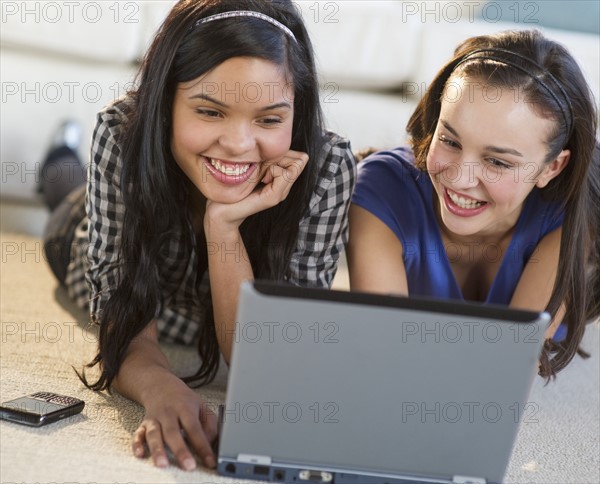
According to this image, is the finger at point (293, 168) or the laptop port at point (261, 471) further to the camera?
the finger at point (293, 168)

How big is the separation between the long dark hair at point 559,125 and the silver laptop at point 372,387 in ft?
1.88

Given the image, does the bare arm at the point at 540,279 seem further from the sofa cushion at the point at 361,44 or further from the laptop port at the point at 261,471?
the sofa cushion at the point at 361,44

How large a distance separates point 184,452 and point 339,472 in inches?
7.6

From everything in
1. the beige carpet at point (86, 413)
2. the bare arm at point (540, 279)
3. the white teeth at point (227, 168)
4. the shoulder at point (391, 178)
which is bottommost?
the beige carpet at point (86, 413)

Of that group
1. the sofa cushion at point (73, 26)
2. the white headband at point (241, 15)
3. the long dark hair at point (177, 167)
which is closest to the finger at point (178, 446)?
the long dark hair at point (177, 167)

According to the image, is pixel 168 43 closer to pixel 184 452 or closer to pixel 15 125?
pixel 184 452

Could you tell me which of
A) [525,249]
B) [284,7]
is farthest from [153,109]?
[525,249]

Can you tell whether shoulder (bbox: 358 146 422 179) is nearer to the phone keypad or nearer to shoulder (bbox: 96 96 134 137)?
shoulder (bbox: 96 96 134 137)

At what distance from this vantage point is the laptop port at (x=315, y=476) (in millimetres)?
1055

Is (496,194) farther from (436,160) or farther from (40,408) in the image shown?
(40,408)

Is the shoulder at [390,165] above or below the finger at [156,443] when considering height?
above

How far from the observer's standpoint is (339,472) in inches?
41.4

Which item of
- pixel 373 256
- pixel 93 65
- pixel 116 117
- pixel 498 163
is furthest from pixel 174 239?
pixel 93 65

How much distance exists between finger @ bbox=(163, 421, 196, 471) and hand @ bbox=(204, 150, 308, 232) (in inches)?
15.5
